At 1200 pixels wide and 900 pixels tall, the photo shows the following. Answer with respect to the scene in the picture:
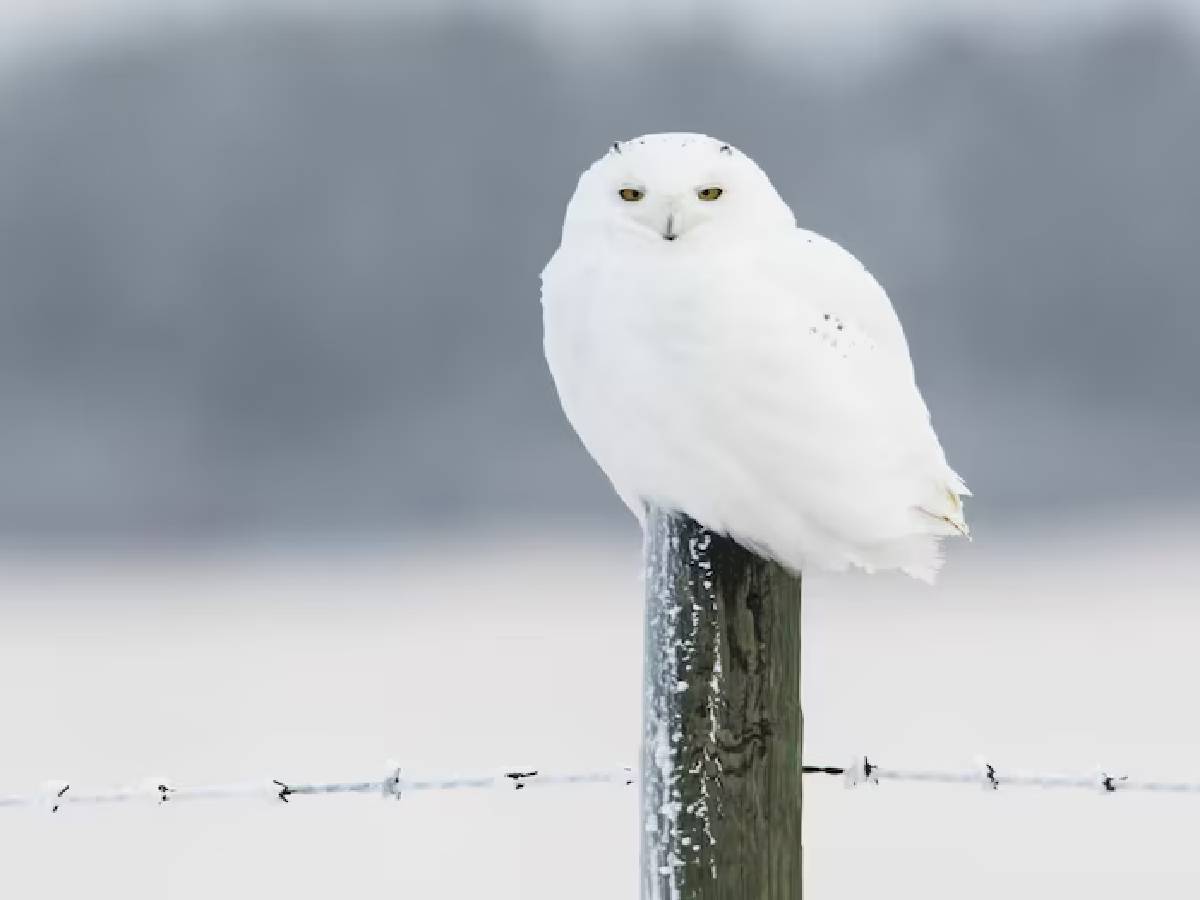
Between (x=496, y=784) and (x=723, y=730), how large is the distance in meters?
0.47

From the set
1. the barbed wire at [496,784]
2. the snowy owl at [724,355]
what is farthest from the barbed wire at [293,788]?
the snowy owl at [724,355]

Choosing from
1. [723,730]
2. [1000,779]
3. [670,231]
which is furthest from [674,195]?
[1000,779]

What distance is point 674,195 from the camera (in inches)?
86.0

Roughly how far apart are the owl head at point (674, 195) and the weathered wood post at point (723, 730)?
0.43 metres

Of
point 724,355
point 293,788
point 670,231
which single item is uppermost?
point 670,231

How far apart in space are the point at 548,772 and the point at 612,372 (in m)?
0.65

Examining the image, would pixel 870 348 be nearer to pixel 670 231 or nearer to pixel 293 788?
pixel 670 231

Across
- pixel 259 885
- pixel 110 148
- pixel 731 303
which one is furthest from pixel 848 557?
pixel 110 148

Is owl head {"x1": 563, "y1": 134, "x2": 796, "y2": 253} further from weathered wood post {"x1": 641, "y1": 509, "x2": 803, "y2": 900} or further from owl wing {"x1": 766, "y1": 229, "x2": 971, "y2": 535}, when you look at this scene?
weathered wood post {"x1": 641, "y1": 509, "x2": 803, "y2": 900}

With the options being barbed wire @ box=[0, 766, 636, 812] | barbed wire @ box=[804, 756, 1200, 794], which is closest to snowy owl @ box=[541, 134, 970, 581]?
barbed wire @ box=[804, 756, 1200, 794]

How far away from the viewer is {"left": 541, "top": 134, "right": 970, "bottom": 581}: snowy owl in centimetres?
214

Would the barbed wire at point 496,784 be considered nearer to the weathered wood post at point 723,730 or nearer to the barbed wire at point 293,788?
the barbed wire at point 293,788

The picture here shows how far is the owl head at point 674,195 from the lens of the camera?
2.18 meters

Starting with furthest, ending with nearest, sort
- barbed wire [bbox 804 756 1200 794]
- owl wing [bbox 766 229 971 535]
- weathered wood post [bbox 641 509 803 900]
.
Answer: barbed wire [bbox 804 756 1200 794] → owl wing [bbox 766 229 971 535] → weathered wood post [bbox 641 509 803 900]
